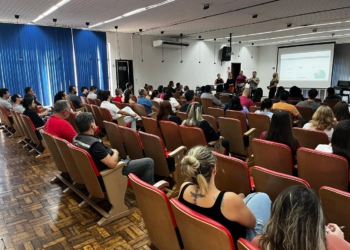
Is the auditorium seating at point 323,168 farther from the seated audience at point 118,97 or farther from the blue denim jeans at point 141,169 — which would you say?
the seated audience at point 118,97

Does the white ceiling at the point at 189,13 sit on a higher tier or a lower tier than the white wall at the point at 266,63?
higher

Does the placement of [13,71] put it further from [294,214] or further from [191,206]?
[294,214]

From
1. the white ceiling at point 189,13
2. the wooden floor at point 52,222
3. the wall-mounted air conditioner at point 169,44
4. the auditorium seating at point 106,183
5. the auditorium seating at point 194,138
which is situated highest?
the white ceiling at point 189,13

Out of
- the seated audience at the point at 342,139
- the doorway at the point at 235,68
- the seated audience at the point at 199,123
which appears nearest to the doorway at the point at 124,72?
the doorway at the point at 235,68

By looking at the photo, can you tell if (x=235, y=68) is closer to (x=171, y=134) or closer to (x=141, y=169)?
(x=171, y=134)

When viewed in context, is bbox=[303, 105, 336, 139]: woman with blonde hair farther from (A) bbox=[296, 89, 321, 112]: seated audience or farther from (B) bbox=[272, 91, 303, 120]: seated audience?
(A) bbox=[296, 89, 321, 112]: seated audience

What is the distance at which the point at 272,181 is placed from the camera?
1.81 metres

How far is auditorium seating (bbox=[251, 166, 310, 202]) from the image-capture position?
1.70 m

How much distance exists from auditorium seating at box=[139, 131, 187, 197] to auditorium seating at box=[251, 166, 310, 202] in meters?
1.23

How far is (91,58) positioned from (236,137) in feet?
28.1

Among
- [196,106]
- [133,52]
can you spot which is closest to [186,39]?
[133,52]

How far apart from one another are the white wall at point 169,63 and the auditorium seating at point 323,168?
33.8ft

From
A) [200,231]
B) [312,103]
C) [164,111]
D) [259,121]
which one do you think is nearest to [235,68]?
[312,103]

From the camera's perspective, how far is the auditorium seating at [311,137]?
9.91ft
